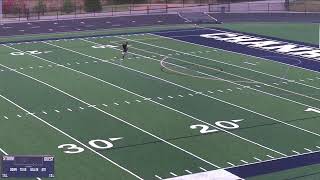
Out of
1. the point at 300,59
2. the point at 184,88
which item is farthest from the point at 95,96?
the point at 300,59

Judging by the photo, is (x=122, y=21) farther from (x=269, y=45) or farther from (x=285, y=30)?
(x=269, y=45)

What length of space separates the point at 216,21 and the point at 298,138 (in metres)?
28.6

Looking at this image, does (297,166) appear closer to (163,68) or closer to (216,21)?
(163,68)

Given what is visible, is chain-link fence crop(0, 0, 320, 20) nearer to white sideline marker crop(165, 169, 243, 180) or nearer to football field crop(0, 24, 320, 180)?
football field crop(0, 24, 320, 180)

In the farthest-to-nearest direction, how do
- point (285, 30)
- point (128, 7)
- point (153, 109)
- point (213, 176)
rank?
point (128, 7) → point (285, 30) → point (153, 109) → point (213, 176)

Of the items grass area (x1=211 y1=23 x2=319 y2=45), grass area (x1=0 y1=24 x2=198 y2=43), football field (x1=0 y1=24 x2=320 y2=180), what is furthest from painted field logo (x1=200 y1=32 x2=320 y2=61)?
grass area (x1=0 y1=24 x2=198 y2=43)

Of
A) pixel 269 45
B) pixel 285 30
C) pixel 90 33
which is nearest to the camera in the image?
pixel 269 45

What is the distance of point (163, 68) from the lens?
31156mm

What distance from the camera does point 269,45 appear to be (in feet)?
125

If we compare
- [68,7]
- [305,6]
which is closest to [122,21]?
[68,7]

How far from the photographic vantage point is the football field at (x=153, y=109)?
18.5 meters

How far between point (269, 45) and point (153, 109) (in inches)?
620

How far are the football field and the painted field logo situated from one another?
178 centimetres

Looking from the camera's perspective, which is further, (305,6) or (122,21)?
(305,6)
